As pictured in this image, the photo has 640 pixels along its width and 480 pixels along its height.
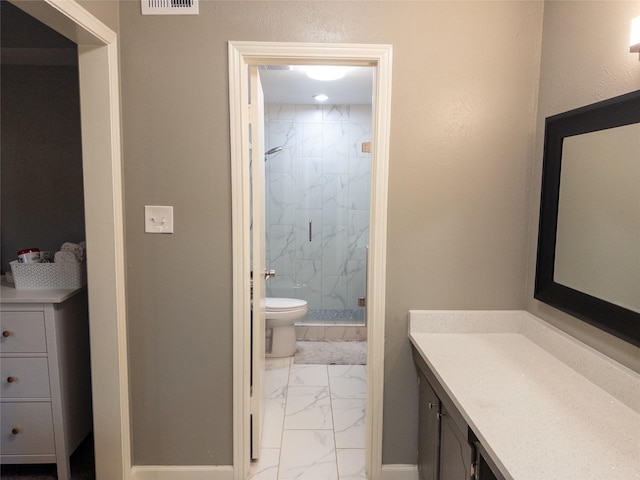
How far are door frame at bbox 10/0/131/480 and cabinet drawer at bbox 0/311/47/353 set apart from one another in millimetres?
297

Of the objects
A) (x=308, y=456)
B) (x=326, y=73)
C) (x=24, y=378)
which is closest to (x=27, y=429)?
(x=24, y=378)

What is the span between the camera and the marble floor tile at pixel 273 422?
2.27 meters

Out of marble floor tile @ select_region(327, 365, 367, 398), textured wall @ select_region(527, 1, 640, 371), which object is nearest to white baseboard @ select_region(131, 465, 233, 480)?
marble floor tile @ select_region(327, 365, 367, 398)

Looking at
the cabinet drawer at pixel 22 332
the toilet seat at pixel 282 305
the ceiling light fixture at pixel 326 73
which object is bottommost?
the toilet seat at pixel 282 305

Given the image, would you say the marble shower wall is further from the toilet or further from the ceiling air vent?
the ceiling air vent

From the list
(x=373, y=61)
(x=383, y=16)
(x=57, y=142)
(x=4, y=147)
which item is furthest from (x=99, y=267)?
(x=383, y=16)

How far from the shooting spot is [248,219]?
1.81 metres

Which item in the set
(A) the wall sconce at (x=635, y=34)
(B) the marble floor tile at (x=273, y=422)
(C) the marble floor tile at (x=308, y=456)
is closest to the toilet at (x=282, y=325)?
(B) the marble floor tile at (x=273, y=422)

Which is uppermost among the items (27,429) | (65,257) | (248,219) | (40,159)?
(40,159)

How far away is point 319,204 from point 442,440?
277 centimetres

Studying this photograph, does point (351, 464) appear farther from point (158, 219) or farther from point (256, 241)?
point (158, 219)

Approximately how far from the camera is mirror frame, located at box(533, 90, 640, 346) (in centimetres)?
121

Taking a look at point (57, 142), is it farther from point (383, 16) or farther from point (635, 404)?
point (635, 404)

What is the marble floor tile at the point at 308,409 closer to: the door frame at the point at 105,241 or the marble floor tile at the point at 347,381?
the marble floor tile at the point at 347,381
